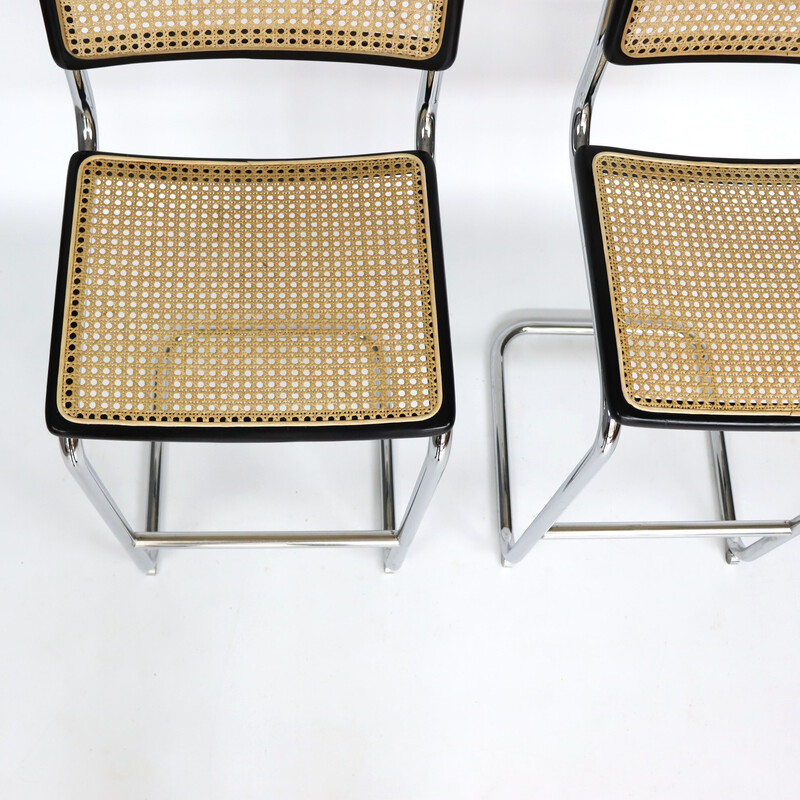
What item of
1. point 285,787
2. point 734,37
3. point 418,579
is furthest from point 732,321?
point 285,787

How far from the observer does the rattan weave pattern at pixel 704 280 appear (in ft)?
2.35

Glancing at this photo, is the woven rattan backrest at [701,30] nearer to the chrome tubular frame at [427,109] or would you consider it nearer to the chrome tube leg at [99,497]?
the chrome tubular frame at [427,109]

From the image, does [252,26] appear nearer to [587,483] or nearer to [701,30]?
[701,30]

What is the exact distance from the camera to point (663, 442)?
1170mm

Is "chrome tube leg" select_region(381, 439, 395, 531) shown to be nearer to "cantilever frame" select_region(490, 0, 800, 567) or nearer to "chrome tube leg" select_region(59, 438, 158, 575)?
"cantilever frame" select_region(490, 0, 800, 567)

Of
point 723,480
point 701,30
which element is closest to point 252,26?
point 701,30

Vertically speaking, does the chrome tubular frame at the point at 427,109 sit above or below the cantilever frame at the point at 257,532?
above

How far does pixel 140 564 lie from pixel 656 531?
0.72 meters

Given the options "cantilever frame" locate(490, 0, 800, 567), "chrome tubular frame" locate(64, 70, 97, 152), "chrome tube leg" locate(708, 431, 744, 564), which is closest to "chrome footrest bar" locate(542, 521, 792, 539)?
"cantilever frame" locate(490, 0, 800, 567)

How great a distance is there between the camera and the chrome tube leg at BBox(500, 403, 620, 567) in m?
0.71

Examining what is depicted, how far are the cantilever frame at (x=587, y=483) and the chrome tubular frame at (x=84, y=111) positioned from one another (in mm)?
547

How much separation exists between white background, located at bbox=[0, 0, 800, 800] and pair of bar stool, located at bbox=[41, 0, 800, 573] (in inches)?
10.4

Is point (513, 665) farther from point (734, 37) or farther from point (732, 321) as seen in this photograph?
point (734, 37)

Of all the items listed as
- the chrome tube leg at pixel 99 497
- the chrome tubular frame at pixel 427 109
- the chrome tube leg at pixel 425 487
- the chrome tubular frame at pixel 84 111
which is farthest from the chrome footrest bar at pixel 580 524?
the chrome tubular frame at pixel 84 111
